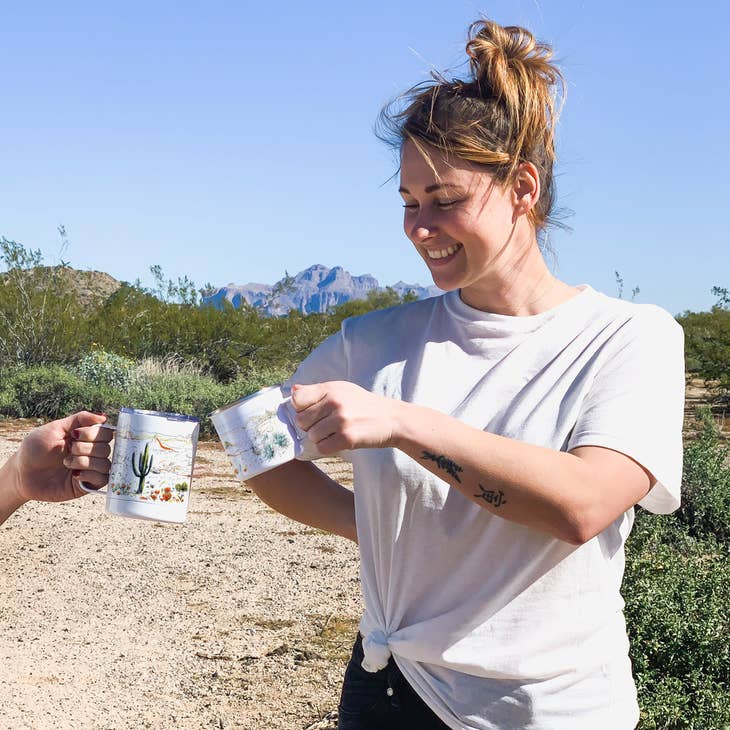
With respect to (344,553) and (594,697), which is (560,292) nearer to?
(594,697)

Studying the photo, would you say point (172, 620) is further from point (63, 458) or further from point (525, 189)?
point (525, 189)

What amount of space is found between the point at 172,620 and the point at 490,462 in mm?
3817

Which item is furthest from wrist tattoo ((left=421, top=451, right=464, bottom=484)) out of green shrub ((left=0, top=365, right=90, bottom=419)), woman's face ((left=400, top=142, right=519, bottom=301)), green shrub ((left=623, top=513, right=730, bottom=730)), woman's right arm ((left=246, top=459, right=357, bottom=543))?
green shrub ((left=0, top=365, right=90, bottom=419))

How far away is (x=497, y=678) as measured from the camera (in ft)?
4.83

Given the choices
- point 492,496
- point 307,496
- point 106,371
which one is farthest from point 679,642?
point 106,371

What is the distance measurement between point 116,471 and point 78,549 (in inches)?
188

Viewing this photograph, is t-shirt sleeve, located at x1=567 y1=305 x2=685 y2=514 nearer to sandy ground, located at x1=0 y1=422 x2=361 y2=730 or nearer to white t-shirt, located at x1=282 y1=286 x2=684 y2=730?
white t-shirt, located at x1=282 y1=286 x2=684 y2=730

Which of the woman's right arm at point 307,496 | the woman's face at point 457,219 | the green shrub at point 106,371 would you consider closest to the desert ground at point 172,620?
the woman's right arm at point 307,496

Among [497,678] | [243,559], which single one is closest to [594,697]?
[497,678]

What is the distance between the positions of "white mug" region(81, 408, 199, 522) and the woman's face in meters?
0.51

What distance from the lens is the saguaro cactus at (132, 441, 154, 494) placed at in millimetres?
1665

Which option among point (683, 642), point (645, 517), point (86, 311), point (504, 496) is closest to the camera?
point (504, 496)

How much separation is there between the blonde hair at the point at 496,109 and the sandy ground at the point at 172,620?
8.61ft

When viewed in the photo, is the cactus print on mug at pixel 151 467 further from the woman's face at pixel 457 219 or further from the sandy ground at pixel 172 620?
the sandy ground at pixel 172 620
